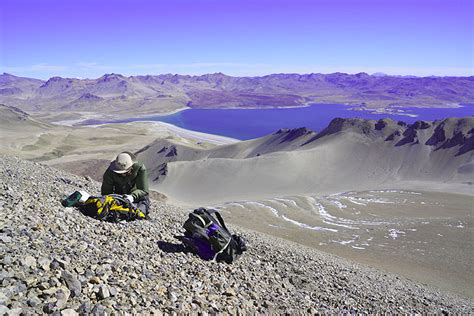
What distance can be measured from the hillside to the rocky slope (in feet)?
149

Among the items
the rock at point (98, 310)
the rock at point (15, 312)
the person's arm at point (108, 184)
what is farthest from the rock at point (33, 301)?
the person's arm at point (108, 184)

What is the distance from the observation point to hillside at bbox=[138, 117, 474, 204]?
206ft

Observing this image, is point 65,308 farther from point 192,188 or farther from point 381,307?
point 192,188

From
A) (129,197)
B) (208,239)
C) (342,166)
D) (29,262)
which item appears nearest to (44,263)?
(29,262)

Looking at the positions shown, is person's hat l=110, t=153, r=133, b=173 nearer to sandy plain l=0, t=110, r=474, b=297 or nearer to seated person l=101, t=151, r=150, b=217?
seated person l=101, t=151, r=150, b=217

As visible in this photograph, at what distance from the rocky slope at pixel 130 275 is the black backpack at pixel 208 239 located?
0.97 feet

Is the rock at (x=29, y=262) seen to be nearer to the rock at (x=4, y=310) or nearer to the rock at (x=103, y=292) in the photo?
the rock at (x=103, y=292)

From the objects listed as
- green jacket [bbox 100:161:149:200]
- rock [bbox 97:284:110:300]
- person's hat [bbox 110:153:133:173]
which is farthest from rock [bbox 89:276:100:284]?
person's hat [bbox 110:153:133:173]

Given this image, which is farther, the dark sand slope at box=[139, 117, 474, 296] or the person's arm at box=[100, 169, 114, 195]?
the dark sand slope at box=[139, 117, 474, 296]

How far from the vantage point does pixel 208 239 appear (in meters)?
8.76

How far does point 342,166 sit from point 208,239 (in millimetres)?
67167

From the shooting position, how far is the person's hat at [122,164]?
9.55 meters

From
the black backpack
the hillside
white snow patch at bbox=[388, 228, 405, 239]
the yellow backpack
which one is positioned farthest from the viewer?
the hillside

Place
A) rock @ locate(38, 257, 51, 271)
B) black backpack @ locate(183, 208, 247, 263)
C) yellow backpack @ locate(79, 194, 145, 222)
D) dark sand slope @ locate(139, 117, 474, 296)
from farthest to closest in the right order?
dark sand slope @ locate(139, 117, 474, 296) < yellow backpack @ locate(79, 194, 145, 222) < black backpack @ locate(183, 208, 247, 263) < rock @ locate(38, 257, 51, 271)
